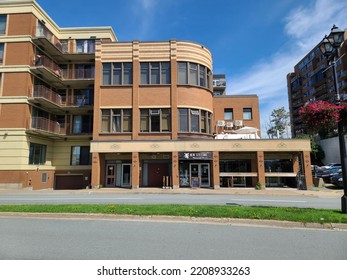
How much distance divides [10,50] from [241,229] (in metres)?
27.6

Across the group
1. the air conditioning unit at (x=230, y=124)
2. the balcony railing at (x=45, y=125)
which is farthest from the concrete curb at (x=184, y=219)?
the air conditioning unit at (x=230, y=124)

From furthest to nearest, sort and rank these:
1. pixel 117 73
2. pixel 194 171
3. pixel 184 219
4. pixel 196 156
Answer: pixel 117 73 → pixel 194 171 → pixel 196 156 → pixel 184 219

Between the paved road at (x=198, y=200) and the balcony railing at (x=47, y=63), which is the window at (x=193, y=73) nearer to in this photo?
the paved road at (x=198, y=200)

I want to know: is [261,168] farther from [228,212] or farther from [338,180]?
[228,212]

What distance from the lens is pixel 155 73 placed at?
25.7 m

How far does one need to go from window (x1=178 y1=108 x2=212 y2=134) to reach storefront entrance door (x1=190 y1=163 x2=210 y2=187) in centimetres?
333

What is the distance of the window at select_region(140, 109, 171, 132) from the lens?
24.9 meters

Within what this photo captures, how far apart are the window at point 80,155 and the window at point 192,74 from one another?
1284cm

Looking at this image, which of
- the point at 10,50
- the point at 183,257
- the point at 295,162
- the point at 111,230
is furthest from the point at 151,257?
the point at 10,50

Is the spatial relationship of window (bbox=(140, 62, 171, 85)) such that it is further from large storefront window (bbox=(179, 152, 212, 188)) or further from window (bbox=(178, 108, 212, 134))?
large storefront window (bbox=(179, 152, 212, 188))

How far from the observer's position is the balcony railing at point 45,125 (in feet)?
83.9

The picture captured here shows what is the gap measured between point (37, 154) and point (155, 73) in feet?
47.4

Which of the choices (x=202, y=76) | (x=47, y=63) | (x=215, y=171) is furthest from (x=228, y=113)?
(x=47, y=63)

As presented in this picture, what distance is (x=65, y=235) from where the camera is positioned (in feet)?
23.1
